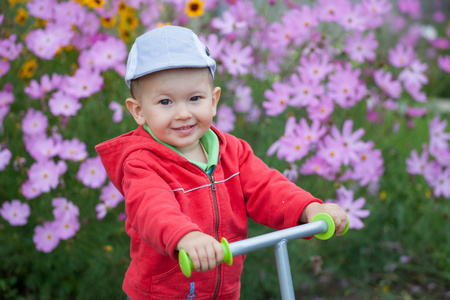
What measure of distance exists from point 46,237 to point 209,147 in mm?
1103

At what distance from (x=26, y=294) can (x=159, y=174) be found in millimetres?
1609

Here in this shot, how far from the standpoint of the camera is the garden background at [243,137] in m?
2.20

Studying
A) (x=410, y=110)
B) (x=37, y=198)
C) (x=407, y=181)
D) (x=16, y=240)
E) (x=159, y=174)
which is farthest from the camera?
(x=407, y=181)

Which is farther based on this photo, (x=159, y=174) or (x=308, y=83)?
(x=308, y=83)

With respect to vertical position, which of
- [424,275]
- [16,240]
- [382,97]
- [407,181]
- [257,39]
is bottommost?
[424,275]

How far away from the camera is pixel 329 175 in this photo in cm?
231

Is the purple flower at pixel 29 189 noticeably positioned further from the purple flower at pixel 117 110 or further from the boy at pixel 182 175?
the boy at pixel 182 175

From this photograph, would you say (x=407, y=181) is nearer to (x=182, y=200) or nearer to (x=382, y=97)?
(x=382, y=97)

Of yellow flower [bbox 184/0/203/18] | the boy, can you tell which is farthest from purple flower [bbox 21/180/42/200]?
yellow flower [bbox 184/0/203/18]

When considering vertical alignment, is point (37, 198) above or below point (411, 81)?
below

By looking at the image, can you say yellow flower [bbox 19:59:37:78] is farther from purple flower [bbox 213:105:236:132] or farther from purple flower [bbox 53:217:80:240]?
purple flower [bbox 213:105:236:132]

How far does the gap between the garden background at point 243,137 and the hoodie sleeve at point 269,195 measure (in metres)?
0.65

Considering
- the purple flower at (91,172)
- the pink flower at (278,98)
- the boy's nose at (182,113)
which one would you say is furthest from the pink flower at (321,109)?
the boy's nose at (182,113)

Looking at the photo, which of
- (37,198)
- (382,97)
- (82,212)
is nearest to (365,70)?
(382,97)
